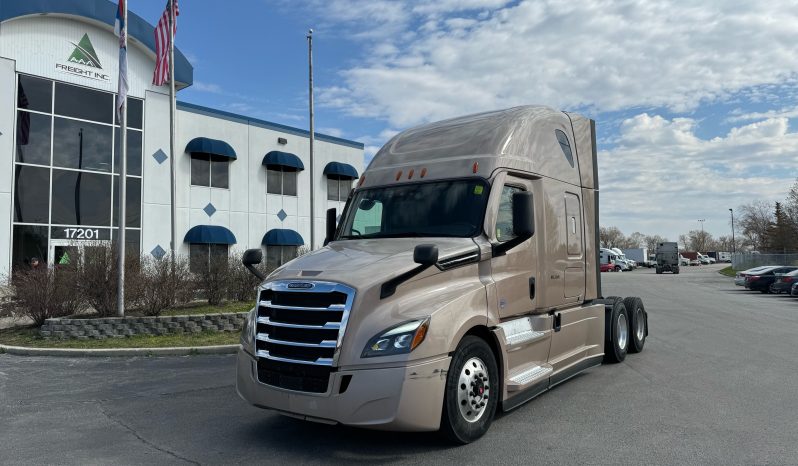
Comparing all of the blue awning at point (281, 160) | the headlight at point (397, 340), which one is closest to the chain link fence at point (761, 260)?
the blue awning at point (281, 160)

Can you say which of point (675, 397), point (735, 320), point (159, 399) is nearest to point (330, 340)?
point (159, 399)

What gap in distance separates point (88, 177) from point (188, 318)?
14.5 meters

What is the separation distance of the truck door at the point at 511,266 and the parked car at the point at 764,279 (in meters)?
28.9

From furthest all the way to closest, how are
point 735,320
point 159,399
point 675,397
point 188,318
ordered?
point 735,320 → point 188,318 → point 159,399 → point 675,397

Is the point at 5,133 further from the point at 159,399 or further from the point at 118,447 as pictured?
the point at 118,447

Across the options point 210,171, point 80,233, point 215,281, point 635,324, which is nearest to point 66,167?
point 80,233

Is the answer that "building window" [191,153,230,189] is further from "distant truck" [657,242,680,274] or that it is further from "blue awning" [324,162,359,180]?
"distant truck" [657,242,680,274]

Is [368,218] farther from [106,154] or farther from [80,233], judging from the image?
[106,154]

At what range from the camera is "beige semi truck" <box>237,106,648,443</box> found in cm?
457

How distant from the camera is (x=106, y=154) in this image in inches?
958

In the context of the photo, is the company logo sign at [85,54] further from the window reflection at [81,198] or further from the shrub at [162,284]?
the shrub at [162,284]

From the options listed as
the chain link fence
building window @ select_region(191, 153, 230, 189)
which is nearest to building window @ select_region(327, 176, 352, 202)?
building window @ select_region(191, 153, 230, 189)

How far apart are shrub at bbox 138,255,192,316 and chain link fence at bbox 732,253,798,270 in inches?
1983

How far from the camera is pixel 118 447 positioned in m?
5.24
